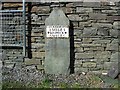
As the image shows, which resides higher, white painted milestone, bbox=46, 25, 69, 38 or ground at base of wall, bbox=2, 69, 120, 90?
white painted milestone, bbox=46, 25, 69, 38

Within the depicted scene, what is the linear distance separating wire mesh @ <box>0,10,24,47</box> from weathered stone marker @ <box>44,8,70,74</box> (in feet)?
1.86

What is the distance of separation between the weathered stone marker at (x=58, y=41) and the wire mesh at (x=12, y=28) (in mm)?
568

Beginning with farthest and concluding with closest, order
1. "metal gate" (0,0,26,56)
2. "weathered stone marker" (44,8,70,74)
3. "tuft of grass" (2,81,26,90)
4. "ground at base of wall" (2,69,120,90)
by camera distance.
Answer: "metal gate" (0,0,26,56)
"weathered stone marker" (44,8,70,74)
"ground at base of wall" (2,69,120,90)
"tuft of grass" (2,81,26,90)

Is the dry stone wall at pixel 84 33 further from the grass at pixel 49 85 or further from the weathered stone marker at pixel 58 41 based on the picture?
the grass at pixel 49 85

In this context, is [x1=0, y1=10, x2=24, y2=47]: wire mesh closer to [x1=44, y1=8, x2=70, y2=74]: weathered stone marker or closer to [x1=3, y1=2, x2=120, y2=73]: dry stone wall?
[x1=3, y1=2, x2=120, y2=73]: dry stone wall

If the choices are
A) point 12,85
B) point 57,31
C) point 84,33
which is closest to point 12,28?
point 57,31

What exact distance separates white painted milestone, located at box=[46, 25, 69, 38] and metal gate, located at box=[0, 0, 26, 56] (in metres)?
0.51

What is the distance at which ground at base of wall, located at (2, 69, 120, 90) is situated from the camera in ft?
→ 18.1

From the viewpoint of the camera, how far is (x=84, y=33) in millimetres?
6121

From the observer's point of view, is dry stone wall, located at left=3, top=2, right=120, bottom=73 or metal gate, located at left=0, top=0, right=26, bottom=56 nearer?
dry stone wall, located at left=3, top=2, right=120, bottom=73

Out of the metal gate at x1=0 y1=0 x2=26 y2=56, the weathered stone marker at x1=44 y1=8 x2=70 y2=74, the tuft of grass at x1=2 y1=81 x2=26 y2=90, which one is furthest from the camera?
the metal gate at x1=0 y1=0 x2=26 y2=56

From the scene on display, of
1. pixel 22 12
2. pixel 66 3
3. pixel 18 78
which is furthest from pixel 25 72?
pixel 66 3

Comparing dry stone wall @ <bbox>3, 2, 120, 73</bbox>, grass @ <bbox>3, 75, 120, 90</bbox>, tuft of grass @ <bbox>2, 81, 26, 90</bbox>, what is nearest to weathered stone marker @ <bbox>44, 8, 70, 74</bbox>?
dry stone wall @ <bbox>3, 2, 120, 73</bbox>

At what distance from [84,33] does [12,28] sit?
58.0 inches
